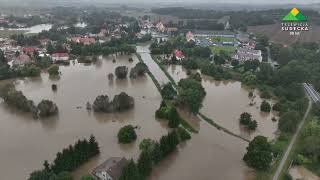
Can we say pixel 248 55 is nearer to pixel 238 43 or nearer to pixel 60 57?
pixel 238 43

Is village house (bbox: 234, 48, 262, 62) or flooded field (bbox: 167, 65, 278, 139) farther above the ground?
village house (bbox: 234, 48, 262, 62)

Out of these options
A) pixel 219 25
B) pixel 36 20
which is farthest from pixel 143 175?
pixel 36 20

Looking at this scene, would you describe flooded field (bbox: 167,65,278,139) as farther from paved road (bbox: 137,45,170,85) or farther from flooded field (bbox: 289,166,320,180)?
flooded field (bbox: 289,166,320,180)

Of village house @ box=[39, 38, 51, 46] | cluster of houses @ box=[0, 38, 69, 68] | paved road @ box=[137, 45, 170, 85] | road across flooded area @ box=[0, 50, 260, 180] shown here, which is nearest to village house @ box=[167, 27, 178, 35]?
paved road @ box=[137, 45, 170, 85]

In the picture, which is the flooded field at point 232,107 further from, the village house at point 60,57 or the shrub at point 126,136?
the village house at point 60,57

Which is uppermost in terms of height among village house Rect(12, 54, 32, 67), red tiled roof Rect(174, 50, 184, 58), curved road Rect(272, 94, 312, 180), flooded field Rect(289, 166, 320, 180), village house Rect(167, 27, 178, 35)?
village house Rect(167, 27, 178, 35)

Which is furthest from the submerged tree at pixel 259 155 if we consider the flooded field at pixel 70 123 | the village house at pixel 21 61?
the village house at pixel 21 61

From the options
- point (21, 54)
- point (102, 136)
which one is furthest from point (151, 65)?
point (102, 136)
